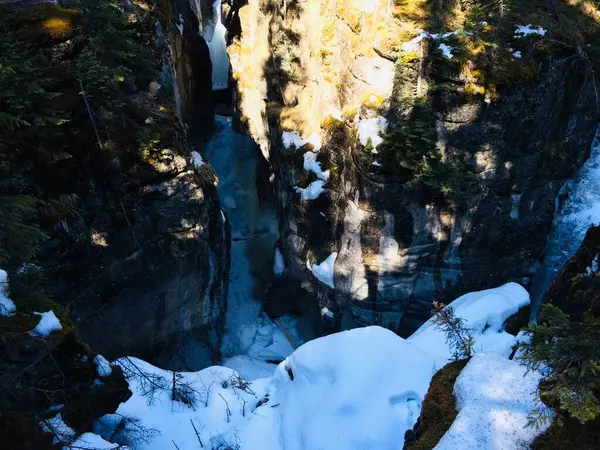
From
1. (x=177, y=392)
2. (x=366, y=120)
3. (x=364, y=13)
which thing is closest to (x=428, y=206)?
(x=366, y=120)

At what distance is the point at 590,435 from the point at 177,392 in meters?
8.20

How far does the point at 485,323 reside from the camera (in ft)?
40.5

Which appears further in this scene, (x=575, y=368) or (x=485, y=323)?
(x=485, y=323)

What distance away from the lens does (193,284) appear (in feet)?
54.4

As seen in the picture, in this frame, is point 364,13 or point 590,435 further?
point 364,13

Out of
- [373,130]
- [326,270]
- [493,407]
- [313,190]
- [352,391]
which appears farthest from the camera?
[326,270]

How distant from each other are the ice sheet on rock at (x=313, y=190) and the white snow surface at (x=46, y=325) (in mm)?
11889

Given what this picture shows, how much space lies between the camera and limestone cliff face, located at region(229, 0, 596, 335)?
14.8m

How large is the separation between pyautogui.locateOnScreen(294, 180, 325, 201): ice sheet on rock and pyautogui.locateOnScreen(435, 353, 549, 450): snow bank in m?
12.3

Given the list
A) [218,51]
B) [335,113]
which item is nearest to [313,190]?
[335,113]

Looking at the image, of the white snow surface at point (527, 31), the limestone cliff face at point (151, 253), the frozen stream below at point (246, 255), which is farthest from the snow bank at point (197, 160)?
the white snow surface at point (527, 31)

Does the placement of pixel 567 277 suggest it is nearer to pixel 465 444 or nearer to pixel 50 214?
pixel 465 444

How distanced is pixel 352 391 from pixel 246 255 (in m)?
14.1

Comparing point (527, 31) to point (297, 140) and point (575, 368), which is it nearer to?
point (297, 140)
